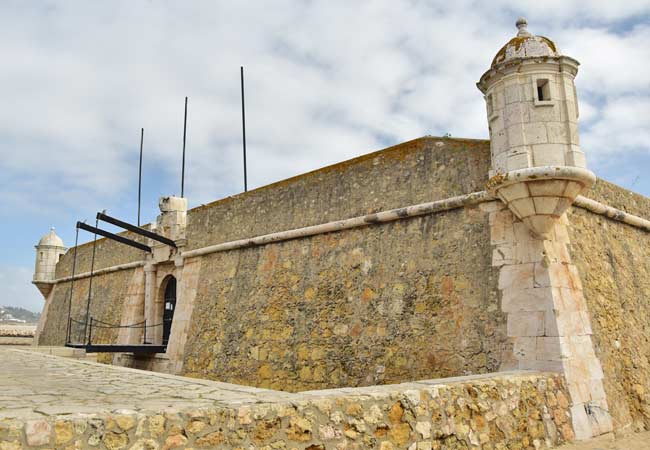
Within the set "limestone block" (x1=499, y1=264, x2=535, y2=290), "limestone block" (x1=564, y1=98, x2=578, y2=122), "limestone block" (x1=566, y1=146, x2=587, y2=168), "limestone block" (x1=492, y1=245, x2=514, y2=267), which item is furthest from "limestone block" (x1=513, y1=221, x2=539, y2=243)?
"limestone block" (x1=564, y1=98, x2=578, y2=122)

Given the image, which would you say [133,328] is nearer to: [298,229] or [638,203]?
[298,229]

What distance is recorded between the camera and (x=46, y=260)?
19.1 metres

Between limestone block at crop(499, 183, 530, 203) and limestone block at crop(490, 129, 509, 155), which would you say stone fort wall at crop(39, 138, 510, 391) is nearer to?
limestone block at crop(490, 129, 509, 155)

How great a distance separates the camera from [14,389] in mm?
3697

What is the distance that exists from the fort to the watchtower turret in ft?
0.06

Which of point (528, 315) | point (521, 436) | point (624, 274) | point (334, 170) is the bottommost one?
point (521, 436)

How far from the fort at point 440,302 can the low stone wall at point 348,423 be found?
0.04ft

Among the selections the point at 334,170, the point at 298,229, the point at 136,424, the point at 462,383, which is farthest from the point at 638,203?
the point at 136,424

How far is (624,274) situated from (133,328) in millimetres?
A: 10292

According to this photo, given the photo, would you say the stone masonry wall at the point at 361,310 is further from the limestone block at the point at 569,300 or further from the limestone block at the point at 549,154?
the limestone block at the point at 549,154

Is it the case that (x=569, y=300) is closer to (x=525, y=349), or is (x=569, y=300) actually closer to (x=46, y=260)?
(x=525, y=349)

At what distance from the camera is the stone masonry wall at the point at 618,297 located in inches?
232

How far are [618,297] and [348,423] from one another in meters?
5.22

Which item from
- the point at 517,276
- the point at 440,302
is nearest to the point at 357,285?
the point at 440,302
